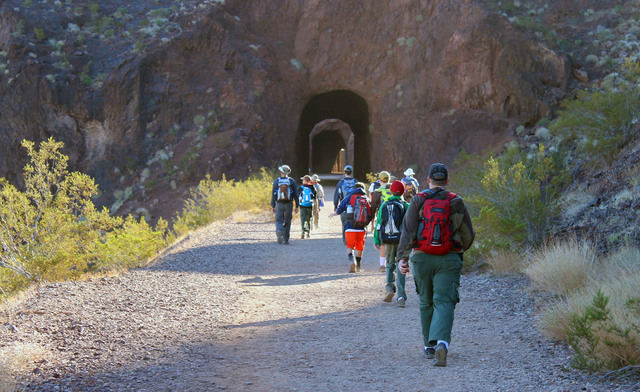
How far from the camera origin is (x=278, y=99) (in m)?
30.4

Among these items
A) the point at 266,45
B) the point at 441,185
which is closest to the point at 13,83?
the point at 266,45

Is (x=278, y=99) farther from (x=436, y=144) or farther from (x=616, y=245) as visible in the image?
(x=616, y=245)

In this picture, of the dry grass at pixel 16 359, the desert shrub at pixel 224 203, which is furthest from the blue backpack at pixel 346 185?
the desert shrub at pixel 224 203

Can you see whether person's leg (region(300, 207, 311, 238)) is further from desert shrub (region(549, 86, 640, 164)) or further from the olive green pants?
the olive green pants

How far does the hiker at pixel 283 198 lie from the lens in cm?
1395

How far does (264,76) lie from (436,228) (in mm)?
25705

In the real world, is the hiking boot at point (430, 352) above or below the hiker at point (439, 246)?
below

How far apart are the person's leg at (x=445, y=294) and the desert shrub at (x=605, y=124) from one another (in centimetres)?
1024

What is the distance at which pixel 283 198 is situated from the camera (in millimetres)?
13922

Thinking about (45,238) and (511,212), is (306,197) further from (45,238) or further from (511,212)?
(45,238)

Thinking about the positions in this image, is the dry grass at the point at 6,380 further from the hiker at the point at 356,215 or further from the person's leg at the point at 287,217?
A: the person's leg at the point at 287,217

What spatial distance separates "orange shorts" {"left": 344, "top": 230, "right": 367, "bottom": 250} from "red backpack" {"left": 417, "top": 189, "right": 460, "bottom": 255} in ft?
15.9

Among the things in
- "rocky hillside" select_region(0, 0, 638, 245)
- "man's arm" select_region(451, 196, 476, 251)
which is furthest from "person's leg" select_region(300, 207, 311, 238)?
"rocky hillside" select_region(0, 0, 638, 245)

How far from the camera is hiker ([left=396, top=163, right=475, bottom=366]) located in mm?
5434
